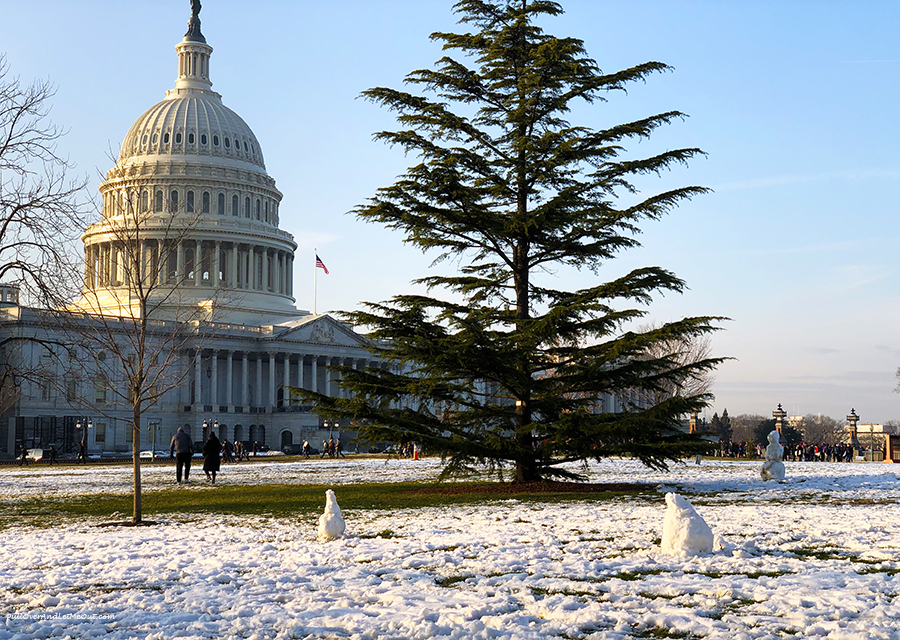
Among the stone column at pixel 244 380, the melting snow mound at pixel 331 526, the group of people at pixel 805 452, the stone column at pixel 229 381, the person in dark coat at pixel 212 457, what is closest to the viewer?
the melting snow mound at pixel 331 526

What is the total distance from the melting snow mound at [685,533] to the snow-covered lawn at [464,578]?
0.20 meters

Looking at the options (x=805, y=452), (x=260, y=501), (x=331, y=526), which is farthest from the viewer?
(x=805, y=452)

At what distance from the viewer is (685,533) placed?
12.1 m

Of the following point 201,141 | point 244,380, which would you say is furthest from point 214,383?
point 201,141

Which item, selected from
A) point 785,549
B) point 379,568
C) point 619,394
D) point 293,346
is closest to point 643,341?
point 619,394

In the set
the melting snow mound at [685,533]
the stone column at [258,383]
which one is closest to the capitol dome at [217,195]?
the stone column at [258,383]

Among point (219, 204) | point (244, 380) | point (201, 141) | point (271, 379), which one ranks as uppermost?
point (201, 141)

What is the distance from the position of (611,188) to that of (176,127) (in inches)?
4040

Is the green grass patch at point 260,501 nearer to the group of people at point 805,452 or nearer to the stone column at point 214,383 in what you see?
the group of people at point 805,452

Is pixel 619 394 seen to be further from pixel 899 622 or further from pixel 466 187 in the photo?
pixel 899 622

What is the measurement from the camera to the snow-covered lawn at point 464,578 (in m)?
8.81

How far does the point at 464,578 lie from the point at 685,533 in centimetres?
292

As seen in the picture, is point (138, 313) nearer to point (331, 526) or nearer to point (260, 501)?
point (260, 501)

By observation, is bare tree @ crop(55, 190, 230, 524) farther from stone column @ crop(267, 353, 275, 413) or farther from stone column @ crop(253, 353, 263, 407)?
stone column @ crop(267, 353, 275, 413)
